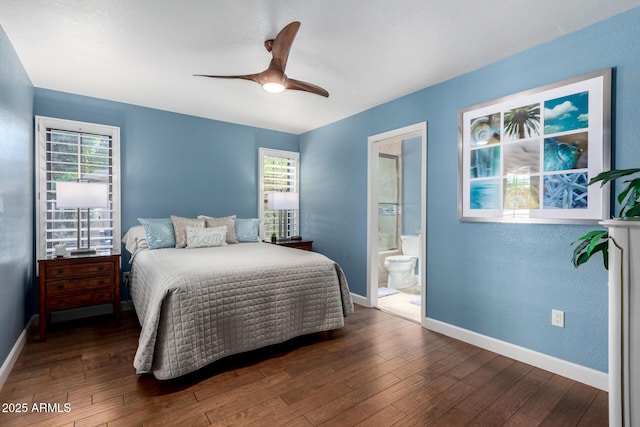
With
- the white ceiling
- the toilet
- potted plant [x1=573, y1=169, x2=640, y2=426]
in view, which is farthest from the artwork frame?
the toilet

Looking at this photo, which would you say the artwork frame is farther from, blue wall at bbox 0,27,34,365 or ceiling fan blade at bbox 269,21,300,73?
blue wall at bbox 0,27,34,365

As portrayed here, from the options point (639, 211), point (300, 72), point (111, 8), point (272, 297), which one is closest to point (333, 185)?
point (300, 72)

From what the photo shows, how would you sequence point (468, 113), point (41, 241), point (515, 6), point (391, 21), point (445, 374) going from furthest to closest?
point (41, 241)
point (468, 113)
point (445, 374)
point (391, 21)
point (515, 6)

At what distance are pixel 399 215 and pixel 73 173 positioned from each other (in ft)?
15.1

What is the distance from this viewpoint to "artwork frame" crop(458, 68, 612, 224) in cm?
213

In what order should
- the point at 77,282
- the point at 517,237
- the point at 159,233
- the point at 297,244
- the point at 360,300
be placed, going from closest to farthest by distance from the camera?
the point at 517,237 < the point at 77,282 < the point at 159,233 < the point at 360,300 < the point at 297,244

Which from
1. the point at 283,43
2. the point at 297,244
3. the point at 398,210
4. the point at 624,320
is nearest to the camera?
the point at 624,320

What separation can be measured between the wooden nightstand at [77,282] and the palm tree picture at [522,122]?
3886mm

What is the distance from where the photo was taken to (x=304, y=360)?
251cm

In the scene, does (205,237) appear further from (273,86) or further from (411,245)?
(411,245)

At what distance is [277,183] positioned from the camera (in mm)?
5039

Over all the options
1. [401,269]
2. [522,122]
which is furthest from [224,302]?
[401,269]

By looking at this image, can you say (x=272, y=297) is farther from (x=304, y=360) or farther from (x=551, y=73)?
(x=551, y=73)

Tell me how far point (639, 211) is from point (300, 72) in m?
2.56
